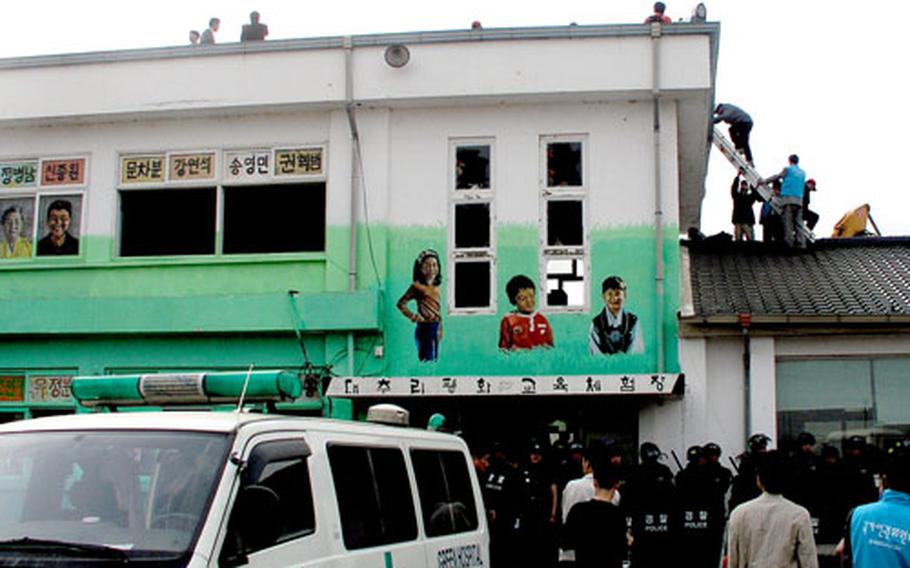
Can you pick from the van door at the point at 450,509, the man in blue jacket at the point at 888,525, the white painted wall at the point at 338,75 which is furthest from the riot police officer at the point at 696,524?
the white painted wall at the point at 338,75

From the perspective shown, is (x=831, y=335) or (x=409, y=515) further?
(x=831, y=335)

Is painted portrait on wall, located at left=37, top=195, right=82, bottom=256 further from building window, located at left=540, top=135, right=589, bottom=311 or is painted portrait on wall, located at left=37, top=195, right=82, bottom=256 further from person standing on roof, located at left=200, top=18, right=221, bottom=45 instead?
building window, located at left=540, top=135, right=589, bottom=311

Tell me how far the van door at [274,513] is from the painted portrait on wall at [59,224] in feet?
40.0

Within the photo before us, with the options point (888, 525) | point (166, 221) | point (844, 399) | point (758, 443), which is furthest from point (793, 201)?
point (888, 525)

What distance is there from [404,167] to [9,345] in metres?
6.47

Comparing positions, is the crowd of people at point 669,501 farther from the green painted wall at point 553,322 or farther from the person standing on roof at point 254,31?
the person standing on roof at point 254,31

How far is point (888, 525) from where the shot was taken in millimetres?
6414

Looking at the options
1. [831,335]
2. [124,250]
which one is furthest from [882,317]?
[124,250]

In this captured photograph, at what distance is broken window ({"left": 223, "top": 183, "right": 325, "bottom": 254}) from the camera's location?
679 inches

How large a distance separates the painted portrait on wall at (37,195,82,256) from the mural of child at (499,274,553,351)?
6.62 m

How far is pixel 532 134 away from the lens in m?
16.7

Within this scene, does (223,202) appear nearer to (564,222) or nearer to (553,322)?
(564,222)

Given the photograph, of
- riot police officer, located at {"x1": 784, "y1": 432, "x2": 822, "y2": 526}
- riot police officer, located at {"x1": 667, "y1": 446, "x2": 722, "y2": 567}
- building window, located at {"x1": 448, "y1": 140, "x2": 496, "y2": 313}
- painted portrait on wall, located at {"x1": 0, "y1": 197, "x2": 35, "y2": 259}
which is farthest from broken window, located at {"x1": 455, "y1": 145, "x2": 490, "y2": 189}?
painted portrait on wall, located at {"x1": 0, "y1": 197, "x2": 35, "y2": 259}

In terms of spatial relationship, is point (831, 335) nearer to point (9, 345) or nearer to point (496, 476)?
point (496, 476)
